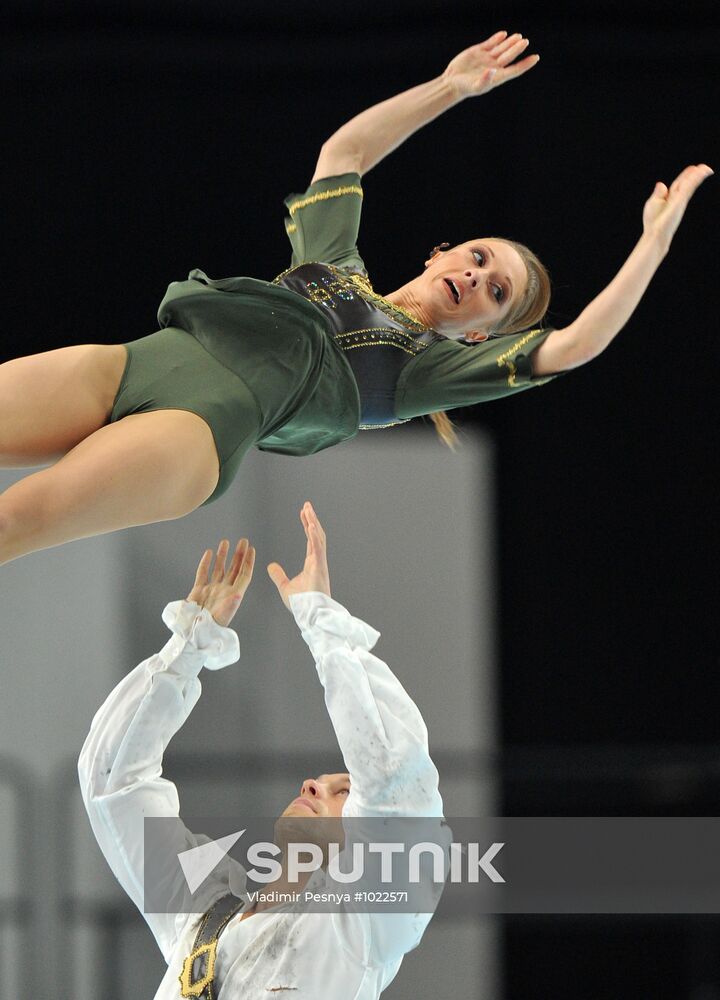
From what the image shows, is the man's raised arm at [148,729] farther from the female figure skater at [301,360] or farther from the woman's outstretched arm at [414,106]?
the woman's outstretched arm at [414,106]

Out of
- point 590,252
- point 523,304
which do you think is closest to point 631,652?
point 590,252

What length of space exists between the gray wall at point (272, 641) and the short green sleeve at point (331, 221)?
1.32m

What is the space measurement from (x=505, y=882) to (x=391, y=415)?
1808 millimetres

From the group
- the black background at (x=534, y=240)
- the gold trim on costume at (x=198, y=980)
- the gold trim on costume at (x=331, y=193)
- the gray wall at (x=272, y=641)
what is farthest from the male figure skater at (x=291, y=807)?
the black background at (x=534, y=240)

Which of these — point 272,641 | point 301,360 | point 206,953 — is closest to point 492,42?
point 301,360

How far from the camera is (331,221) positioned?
3283mm

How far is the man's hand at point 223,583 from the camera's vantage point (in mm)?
3379

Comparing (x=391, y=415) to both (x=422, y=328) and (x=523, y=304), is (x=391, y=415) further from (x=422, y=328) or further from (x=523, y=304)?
(x=523, y=304)

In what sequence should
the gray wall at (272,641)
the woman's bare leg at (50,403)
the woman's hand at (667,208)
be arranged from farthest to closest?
the gray wall at (272,641) → the woman's hand at (667,208) → the woman's bare leg at (50,403)

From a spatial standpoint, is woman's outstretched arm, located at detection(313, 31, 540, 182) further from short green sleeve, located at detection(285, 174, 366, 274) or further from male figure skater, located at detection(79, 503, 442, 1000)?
male figure skater, located at detection(79, 503, 442, 1000)

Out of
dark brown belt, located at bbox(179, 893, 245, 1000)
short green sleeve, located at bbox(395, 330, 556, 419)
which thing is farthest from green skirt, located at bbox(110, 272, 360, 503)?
dark brown belt, located at bbox(179, 893, 245, 1000)

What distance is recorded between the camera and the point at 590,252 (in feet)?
15.3

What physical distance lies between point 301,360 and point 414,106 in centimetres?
71

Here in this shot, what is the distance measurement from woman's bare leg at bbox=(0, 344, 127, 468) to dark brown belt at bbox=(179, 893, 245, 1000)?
1.10 meters
